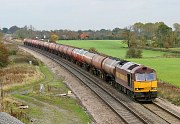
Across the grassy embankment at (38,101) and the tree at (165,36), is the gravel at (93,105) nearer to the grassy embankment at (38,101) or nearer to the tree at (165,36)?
the grassy embankment at (38,101)

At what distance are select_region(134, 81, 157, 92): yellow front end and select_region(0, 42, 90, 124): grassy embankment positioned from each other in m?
4.79

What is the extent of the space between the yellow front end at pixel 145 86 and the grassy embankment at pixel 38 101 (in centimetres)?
479

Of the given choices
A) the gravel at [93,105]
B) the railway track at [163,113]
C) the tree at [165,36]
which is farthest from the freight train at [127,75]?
the tree at [165,36]

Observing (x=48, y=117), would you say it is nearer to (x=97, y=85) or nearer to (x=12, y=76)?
(x=97, y=85)

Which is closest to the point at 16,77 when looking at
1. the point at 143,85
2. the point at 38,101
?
the point at 38,101

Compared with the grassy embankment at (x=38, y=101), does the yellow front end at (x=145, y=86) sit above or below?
above

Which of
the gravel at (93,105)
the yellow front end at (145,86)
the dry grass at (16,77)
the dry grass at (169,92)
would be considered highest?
the yellow front end at (145,86)

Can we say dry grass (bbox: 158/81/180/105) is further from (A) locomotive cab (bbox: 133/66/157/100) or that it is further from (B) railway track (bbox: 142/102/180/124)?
(B) railway track (bbox: 142/102/180/124)

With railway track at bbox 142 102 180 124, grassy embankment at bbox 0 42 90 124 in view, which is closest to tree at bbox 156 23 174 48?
grassy embankment at bbox 0 42 90 124

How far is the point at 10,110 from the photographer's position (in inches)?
910

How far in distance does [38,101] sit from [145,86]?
8400mm

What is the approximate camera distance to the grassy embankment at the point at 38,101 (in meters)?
23.3

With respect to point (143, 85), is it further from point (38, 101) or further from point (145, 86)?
point (38, 101)

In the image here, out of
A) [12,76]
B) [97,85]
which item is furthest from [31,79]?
[97,85]
